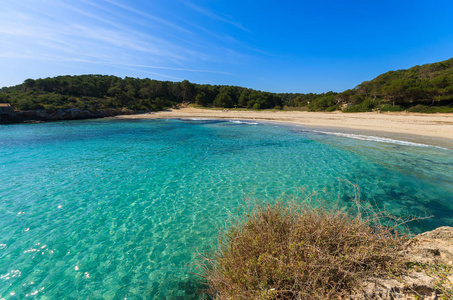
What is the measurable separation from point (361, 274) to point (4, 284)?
7404 millimetres

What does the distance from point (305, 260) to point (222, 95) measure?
7904cm

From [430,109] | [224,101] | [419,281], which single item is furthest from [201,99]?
[419,281]

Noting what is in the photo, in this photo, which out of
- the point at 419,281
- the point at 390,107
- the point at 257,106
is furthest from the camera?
the point at 257,106

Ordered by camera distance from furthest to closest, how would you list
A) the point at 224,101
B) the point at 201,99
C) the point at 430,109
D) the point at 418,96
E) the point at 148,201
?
the point at 201,99, the point at 224,101, the point at 418,96, the point at 430,109, the point at 148,201

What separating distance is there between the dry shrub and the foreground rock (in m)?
0.14

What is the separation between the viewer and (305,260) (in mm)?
2971

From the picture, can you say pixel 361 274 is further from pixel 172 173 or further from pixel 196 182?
pixel 172 173

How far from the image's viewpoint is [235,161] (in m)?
13.3

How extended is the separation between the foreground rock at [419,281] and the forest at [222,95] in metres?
45.7

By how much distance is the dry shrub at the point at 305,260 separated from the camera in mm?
2703

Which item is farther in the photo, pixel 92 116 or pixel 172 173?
pixel 92 116

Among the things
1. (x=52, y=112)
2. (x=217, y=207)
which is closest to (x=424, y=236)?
(x=217, y=207)

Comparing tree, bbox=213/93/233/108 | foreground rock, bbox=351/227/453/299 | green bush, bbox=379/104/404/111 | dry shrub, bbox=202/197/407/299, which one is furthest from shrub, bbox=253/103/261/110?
foreground rock, bbox=351/227/453/299

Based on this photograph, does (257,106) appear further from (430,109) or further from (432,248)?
(432,248)
